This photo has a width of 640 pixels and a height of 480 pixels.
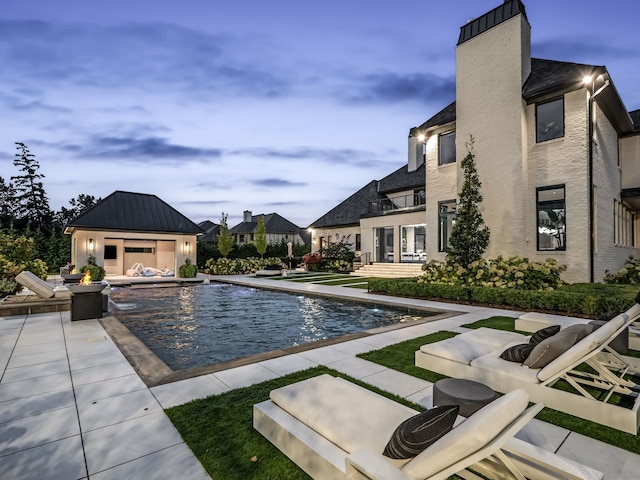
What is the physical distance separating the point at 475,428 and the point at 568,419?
2.46 metres

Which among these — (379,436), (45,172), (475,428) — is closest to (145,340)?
(379,436)

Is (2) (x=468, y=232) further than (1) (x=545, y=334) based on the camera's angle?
Yes

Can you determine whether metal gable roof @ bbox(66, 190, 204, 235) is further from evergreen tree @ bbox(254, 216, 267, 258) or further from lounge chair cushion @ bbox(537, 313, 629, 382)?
lounge chair cushion @ bbox(537, 313, 629, 382)

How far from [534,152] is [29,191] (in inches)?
2475

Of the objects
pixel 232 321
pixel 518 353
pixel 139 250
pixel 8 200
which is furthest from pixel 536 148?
pixel 8 200

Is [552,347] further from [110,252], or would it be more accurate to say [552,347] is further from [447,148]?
[110,252]

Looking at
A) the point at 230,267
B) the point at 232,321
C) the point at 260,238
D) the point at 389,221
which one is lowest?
the point at 232,321

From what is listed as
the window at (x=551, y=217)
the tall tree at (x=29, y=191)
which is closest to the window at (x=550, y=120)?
the window at (x=551, y=217)

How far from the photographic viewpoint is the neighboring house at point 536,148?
11625 millimetres

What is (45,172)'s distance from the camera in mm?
51062

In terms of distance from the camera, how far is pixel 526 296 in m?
9.33

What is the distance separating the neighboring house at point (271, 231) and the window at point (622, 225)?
3652 centimetres

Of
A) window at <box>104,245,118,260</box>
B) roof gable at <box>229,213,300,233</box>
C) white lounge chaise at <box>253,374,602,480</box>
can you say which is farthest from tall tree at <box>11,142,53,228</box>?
white lounge chaise at <box>253,374,602,480</box>

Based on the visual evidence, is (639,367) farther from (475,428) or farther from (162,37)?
(162,37)
